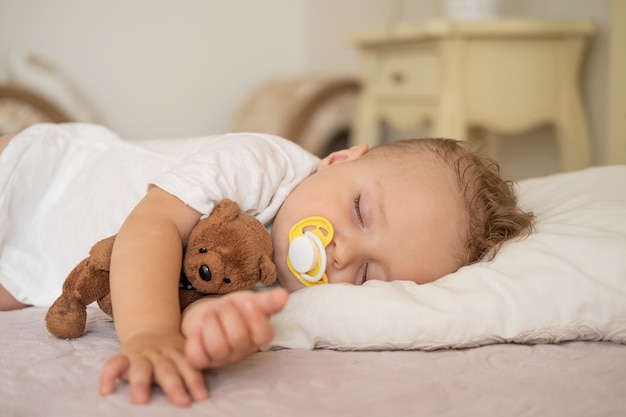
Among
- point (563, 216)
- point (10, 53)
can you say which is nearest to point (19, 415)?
point (563, 216)

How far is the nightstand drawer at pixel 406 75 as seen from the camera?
2.21 meters

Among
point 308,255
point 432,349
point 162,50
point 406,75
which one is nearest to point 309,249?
point 308,255

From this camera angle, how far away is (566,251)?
0.96 metres

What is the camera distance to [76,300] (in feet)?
2.95

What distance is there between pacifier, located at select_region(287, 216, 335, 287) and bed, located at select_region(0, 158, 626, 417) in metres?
0.05

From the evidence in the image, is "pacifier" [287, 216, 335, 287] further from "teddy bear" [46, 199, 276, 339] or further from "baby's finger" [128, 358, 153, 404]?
"baby's finger" [128, 358, 153, 404]

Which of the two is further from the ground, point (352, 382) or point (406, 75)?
point (406, 75)

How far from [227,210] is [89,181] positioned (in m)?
0.42

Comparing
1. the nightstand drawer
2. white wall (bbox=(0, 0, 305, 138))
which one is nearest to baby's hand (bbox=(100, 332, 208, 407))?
the nightstand drawer

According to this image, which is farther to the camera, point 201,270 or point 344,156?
point 344,156

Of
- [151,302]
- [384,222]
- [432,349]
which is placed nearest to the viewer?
[151,302]

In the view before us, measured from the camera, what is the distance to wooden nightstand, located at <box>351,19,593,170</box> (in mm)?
2084

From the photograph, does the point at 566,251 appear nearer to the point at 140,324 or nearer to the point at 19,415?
the point at 140,324

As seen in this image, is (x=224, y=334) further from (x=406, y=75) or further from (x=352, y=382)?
(x=406, y=75)
